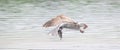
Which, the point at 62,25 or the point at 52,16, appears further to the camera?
the point at 52,16

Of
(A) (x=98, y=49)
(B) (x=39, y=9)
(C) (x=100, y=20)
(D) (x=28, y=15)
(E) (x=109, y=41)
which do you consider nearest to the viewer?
(A) (x=98, y=49)

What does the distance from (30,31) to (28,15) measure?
1243mm

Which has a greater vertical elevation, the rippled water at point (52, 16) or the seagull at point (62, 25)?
the seagull at point (62, 25)

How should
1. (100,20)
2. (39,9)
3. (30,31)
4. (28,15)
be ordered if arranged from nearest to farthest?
(30,31) → (100,20) → (28,15) → (39,9)

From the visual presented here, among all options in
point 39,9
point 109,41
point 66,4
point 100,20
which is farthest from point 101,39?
point 66,4

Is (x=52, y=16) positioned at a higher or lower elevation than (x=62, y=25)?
lower

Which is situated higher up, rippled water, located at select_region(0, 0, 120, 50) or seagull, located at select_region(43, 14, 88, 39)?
seagull, located at select_region(43, 14, 88, 39)

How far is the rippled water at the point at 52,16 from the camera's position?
5328mm

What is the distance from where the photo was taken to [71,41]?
5.45 meters

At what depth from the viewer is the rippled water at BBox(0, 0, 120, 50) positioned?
5.33 meters

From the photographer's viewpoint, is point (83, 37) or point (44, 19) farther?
point (44, 19)

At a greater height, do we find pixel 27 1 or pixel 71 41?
pixel 71 41

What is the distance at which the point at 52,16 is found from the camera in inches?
277

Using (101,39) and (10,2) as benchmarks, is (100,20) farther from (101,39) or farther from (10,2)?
(10,2)
